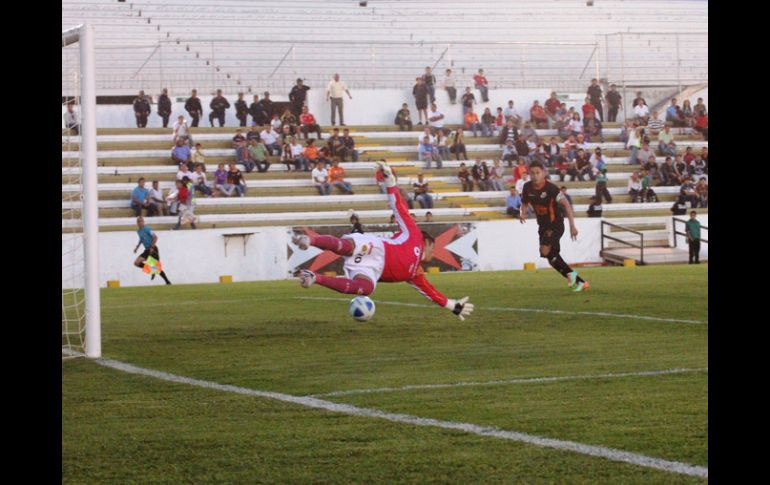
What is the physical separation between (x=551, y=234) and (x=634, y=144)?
836 inches

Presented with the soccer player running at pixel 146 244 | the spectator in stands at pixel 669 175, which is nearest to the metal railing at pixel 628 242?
the spectator in stands at pixel 669 175

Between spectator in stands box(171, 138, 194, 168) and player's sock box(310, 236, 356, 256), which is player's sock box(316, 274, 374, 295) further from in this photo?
spectator in stands box(171, 138, 194, 168)

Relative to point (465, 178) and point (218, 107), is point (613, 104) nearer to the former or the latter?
point (465, 178)

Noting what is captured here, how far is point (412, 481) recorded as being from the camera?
5270mm

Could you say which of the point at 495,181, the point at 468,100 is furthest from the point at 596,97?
the point at 495,181

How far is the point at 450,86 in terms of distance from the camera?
117 feet

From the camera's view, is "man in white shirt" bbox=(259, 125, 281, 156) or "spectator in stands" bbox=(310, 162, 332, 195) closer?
"spectator in stands" bbox=(310, 162, 332, 195)

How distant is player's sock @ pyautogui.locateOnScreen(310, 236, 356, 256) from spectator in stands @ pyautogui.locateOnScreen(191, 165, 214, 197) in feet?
63.8

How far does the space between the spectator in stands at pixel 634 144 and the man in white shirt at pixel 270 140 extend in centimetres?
854

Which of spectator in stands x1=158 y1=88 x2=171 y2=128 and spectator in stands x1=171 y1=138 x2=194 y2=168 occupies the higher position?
spectator in stands x1=158 y1=88 x2=171 y2=128

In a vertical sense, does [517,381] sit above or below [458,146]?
below

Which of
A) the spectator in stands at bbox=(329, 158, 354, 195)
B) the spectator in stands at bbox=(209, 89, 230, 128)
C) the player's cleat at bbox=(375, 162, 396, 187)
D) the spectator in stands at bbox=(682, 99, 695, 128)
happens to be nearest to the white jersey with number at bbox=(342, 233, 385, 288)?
the player's cleat at bbox=(375, 162, 396, 187)

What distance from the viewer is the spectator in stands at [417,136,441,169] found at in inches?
1176
